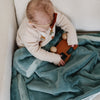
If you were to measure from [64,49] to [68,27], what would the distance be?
0.14 m

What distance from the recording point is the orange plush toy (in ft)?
3.18

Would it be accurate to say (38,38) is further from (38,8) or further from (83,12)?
(83,12)

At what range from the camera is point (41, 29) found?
2.75 feet

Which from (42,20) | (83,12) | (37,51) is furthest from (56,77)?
(83,12)

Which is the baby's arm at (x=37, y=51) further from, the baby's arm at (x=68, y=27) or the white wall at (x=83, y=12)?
the white wall at (x=83, y=12)

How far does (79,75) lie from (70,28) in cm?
29

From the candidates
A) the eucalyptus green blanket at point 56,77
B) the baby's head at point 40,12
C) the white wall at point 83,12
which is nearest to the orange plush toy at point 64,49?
the eucalyptus green blanket at point 56,77

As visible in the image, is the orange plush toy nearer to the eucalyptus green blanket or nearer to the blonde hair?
the eucalyptus green blanket

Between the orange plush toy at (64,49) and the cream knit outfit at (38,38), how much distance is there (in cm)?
3

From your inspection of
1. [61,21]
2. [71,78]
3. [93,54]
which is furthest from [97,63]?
[61,21]

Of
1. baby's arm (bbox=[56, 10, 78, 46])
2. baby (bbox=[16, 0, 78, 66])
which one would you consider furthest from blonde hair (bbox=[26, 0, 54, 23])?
baby's arm (bbox=[56, 10, 78, 46])

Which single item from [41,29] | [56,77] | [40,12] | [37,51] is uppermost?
[40,12]

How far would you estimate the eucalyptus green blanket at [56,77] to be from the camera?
2.66 ft

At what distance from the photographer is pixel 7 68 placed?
2.65ft
